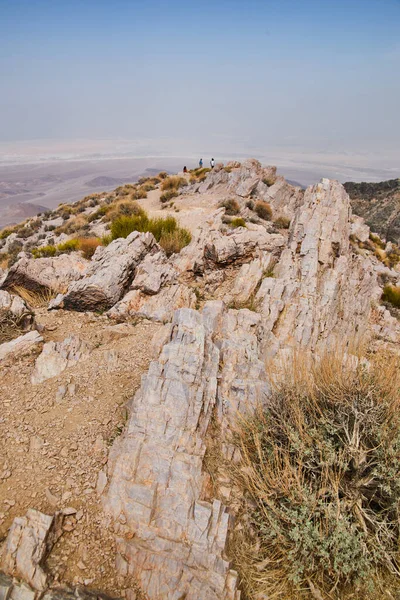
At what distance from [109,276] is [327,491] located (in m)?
7.16

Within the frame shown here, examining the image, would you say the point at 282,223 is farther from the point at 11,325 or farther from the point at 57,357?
the point at 57,357

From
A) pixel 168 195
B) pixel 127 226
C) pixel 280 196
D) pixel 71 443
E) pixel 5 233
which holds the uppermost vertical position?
pixel 280 196

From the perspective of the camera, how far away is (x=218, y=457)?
4199 mm

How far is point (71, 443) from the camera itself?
4477 mm

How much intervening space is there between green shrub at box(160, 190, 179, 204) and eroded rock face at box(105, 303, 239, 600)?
2362 centimetres

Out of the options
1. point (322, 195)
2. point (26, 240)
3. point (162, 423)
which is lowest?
point (26, 240)

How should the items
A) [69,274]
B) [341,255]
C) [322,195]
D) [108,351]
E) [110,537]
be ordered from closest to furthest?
1. [110,537]
2. [108,351]
3. [69,274]
4. [341,255]
5. [322,195]

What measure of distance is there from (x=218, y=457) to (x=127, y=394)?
6.21 feet

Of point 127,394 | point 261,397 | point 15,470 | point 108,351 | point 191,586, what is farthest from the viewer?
point 108,351

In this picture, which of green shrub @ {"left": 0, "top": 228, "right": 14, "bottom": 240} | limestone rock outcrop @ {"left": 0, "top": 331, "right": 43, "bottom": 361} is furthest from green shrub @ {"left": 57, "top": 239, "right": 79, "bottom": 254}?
green shrub @ {"left": 0, "top": 228, "right": 14, "bottom": 240}

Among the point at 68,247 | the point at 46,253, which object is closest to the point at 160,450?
the point at 68,247

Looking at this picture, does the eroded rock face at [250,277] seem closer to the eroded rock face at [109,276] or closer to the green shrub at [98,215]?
the eroded rock face at [109,276]

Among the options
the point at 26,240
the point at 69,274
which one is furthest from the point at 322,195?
the point at 26,240

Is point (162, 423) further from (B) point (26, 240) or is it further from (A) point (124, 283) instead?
(B) point (26, 240)
